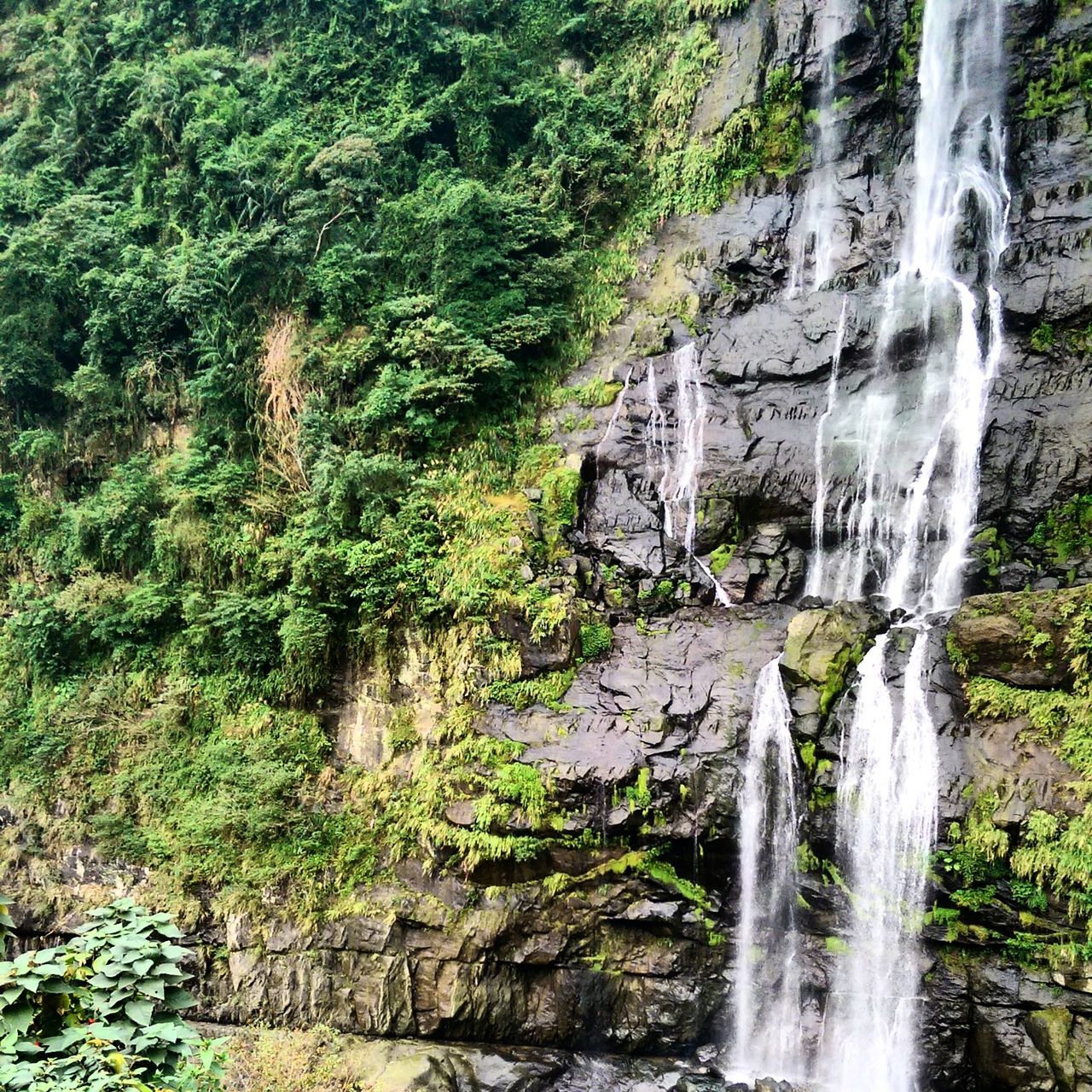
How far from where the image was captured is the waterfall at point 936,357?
10.7m

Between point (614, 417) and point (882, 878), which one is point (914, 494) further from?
point (882, 878)

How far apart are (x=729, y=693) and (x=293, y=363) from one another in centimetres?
880

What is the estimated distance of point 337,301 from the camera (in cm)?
1329

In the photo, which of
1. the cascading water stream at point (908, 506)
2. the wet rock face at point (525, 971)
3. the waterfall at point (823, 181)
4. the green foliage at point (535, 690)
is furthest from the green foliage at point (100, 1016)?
the waterfall at point (823, 181)

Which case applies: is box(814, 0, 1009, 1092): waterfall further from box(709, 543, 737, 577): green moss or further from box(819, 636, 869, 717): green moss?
box(709, 543, 737, 577): green moss

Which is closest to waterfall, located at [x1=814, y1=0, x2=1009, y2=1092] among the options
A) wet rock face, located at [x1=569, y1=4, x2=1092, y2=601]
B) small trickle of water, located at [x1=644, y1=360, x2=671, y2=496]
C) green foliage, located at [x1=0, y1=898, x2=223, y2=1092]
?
wet rock face, located at [x1=569, y1=4, x2=1092, y2=601]

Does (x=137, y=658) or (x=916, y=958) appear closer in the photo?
(x=916, y=958)

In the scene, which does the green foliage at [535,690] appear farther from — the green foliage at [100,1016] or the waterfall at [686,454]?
the green foliage at [100,1016]

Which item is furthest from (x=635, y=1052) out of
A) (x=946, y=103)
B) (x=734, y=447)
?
(x=946, y=103)

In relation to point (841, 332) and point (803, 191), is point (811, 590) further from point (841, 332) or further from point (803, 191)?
point (803, 191)

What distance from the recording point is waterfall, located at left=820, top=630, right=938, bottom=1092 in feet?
27.3

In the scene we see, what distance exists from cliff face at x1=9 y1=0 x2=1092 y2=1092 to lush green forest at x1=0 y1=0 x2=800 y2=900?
688mm

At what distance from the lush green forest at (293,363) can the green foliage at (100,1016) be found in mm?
6197

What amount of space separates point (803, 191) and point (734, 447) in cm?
513
